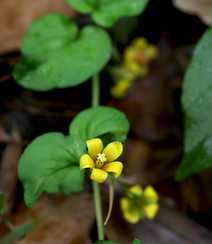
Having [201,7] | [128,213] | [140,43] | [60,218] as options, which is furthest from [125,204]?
[201,7]

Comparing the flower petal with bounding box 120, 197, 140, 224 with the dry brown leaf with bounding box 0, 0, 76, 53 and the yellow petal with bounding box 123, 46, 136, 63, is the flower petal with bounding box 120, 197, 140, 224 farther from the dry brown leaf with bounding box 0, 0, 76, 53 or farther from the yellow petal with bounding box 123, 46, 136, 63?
the dry brown leaf with bounding box 0, 0, 76, 53

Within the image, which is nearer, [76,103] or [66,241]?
[66,241]

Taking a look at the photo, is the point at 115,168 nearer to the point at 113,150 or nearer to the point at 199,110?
the point at 113,150

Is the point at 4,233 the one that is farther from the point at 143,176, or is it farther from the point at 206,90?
the point at 206,90

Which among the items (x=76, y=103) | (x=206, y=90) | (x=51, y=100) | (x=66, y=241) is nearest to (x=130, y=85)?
(x=76, y=103)

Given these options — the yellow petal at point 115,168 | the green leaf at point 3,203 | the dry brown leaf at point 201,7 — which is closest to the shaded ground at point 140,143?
the green leaf at point 3,203

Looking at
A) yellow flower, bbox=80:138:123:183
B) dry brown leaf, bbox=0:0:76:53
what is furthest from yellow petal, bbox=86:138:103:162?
dry brown leaf, bbox=0:0:76:53
